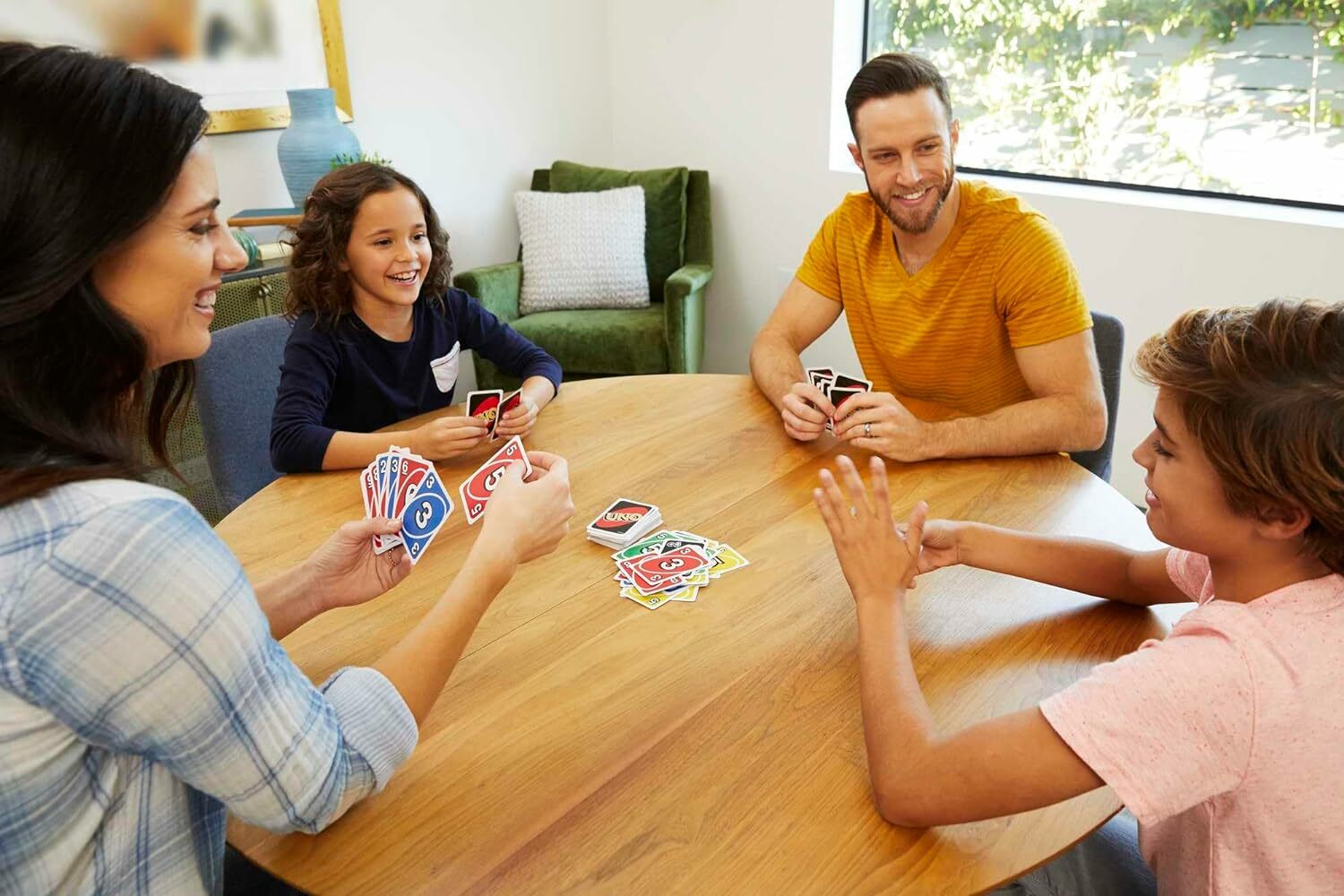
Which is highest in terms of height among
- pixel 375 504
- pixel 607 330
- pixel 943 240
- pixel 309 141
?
pixel 309 141

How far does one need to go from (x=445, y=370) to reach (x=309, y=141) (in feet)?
5.65

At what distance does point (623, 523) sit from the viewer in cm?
168

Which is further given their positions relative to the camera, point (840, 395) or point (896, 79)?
point (896, 79)

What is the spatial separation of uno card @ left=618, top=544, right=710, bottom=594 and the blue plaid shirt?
0.60 m

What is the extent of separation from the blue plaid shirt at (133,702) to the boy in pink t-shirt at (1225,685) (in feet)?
2.02

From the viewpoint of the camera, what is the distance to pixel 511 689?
1307mm

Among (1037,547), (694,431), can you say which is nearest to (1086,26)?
(694,431)

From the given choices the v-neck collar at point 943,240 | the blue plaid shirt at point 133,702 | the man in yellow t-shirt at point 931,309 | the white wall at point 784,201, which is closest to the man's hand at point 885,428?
the man in yellow t-shirt at point 931,309

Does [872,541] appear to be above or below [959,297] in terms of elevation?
below

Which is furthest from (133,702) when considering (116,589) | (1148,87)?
(1148,87)

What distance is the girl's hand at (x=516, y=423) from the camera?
2090 mm

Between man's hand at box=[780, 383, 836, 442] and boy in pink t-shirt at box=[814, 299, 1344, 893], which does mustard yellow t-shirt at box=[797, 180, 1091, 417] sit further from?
boy in pink t-shirt at box=[814, 299, 1344, 893]

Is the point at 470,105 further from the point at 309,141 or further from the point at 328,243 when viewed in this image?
the point at 328,243

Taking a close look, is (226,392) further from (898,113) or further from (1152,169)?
(1152,169)
